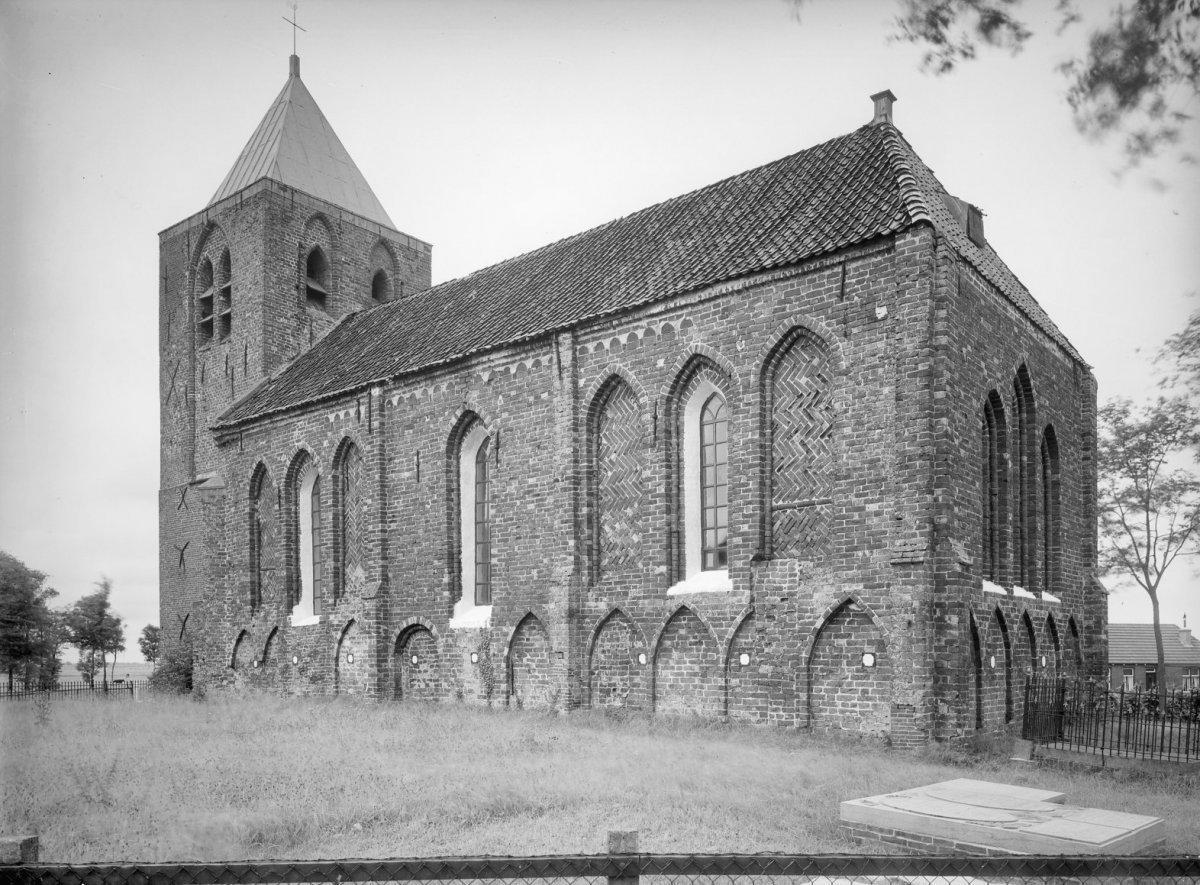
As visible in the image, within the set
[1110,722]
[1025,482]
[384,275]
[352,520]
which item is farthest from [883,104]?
[384,275]

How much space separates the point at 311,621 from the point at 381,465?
5.05m

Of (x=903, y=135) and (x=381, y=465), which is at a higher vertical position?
(x=903, y=135)

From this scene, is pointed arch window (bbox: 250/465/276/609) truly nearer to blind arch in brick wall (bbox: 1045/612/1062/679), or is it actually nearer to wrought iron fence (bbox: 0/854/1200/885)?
blind arch in brick wall (bbox: 1045/612/1062/679)

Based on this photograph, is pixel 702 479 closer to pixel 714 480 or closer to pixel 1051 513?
pixel 714 480

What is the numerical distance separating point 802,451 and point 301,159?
2243 centimetres

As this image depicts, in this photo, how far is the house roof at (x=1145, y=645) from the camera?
147 ft

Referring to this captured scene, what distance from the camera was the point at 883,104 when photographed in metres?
17.7

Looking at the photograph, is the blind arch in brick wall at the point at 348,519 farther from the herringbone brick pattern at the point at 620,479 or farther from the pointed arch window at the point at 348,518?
the herringbone brick pattern at the point at 620,479

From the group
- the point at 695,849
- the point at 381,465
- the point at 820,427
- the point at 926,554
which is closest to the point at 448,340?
the point at 381,465

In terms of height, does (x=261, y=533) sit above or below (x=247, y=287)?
below

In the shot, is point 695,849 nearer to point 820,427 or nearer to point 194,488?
point 820,427

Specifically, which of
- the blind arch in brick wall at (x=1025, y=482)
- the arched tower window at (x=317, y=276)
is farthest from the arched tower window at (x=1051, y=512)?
the arched tower window at (x=317, y=276)

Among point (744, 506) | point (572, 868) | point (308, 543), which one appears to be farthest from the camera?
point (308, 543)

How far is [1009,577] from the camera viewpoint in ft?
53.8
